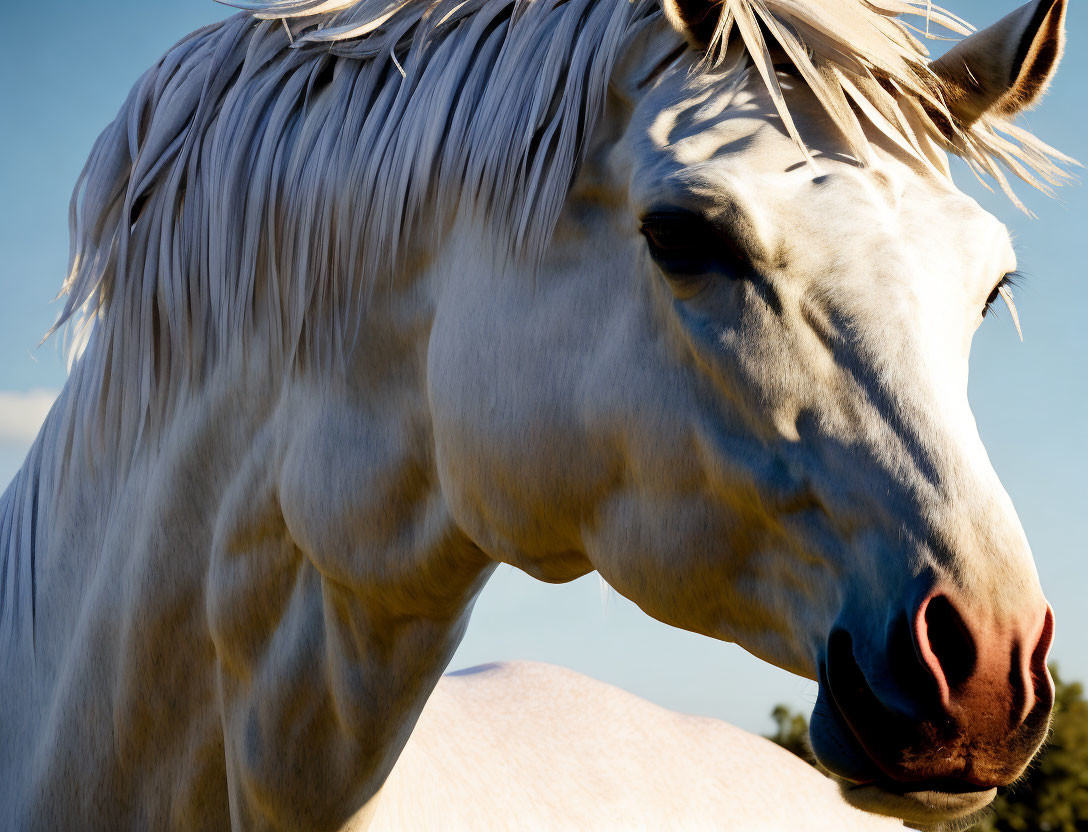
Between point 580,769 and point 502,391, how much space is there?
232cm

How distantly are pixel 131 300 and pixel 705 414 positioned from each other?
4.23 ft

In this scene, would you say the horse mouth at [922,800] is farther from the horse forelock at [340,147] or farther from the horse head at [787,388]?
the horse forelock at [340,147]

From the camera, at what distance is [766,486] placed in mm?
1305

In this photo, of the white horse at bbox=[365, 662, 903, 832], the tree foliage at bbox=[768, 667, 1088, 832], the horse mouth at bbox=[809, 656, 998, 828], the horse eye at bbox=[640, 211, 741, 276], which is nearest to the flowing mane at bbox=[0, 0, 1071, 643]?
the horse eye at bbox=[640, 211, 741, 276]

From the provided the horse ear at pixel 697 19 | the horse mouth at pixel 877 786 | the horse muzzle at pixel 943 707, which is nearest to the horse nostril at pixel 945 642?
the horse muzzle at pixel 943 707

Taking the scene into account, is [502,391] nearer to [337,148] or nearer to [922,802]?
[337,148]

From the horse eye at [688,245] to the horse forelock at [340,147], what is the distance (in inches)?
8.5

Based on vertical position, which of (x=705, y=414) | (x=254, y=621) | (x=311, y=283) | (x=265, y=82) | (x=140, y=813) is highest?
(x=265, y=82)

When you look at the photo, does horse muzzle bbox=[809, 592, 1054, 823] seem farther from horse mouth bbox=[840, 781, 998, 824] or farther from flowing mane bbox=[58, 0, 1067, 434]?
flowing mane bbox=[58, 0, 1067, 434]

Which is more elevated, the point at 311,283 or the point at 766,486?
the point at 311,283

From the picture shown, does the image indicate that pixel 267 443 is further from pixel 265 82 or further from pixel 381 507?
pixel 265 82

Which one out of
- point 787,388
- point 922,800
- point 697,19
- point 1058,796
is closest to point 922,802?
point 922,800

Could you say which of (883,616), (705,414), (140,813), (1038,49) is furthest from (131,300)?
(1038,49)

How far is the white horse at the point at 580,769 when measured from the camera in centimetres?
268
